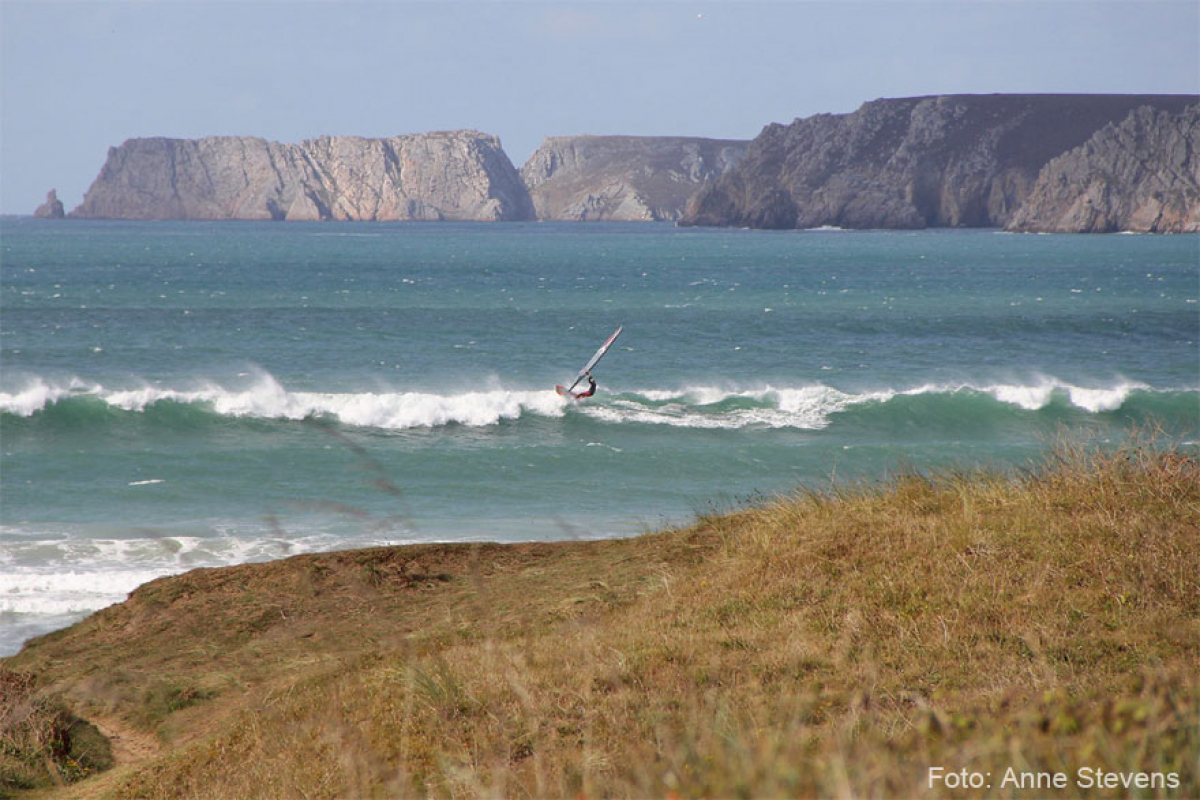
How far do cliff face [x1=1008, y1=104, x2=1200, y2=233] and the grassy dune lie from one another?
176m

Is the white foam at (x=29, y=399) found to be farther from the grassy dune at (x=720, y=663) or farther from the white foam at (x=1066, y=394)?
the white foam at (x=1066, y=394)

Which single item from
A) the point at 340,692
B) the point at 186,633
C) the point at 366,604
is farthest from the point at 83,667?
the point at 340,692

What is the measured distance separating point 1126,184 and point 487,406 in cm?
17177

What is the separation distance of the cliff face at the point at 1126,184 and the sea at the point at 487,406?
113 meters

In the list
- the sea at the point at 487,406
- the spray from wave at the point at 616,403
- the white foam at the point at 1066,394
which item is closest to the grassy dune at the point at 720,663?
the sea at the point at 487,406

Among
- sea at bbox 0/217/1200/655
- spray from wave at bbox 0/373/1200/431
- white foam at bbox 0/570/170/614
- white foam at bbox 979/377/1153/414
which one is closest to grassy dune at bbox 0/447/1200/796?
sea at bbox 0/217/1200/655

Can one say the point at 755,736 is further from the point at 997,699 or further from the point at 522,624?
the point at 522,624

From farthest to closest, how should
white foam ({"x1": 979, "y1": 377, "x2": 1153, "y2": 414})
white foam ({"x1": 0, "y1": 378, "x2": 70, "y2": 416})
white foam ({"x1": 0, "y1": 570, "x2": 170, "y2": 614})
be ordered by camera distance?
white foam ({"x1": 979, "y1": 377, "x2": 1153, "y2": 414})
white foam ({"x1": 0, "y1": 378, "x2": 70, "y2": 416})
white foam ({"x1": 0, "y1": 570, "x2": 170, "y2": 614})

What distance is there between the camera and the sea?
A: 687 inches

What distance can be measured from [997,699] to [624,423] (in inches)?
850

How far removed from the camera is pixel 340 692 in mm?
7332

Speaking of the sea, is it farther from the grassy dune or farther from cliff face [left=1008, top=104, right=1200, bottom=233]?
cliff face [left=1008, top=104, right=1200, bottom=233]

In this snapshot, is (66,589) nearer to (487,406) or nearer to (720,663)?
(720,663)

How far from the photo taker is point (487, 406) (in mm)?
28578
